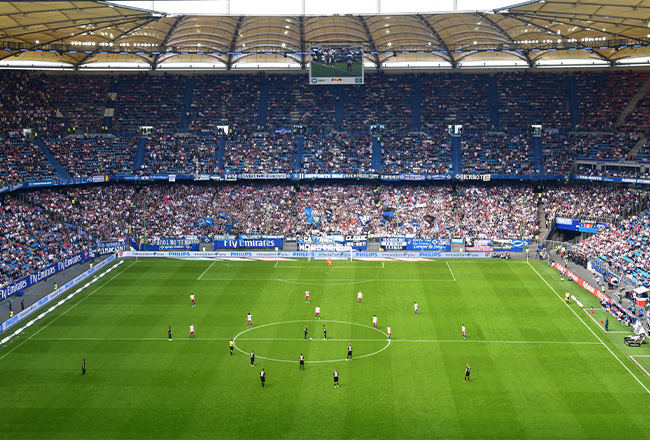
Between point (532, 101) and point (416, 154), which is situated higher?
point (532, 101)

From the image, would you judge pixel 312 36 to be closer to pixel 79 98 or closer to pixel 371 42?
pixel 371 42

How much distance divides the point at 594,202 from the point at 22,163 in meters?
67.5

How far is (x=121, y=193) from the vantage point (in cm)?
8094

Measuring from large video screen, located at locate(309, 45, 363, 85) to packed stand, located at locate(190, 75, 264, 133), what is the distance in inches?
761

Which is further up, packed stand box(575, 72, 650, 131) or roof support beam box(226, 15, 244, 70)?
roof support beam box(226, 15, 244, 70)

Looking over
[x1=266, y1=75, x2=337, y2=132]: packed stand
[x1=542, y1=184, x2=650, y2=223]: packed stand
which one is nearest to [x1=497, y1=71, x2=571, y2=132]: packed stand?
[x1=542, y1=184, x2=650, y2=223]: packed stand

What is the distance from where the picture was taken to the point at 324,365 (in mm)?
38531

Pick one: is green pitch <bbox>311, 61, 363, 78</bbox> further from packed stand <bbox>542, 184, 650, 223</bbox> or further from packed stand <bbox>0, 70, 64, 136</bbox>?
packed stand <bbox>0, 70, 64, 136</bbox>

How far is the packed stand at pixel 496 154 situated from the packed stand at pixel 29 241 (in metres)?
48.7

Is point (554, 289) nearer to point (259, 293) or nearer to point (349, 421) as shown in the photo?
point (259, 293)

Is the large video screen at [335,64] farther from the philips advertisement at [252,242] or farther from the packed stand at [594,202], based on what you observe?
the packed stand at [594,202]

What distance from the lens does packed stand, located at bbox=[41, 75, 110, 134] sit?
8900 centimetres

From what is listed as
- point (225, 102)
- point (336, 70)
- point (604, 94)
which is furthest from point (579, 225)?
point (225, 102)

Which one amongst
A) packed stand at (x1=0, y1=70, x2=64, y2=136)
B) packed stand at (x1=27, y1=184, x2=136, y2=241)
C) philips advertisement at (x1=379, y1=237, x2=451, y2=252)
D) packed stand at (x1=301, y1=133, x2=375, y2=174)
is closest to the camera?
philips advertisement at (x1=379, y1=237, x2=451, y2=252)
